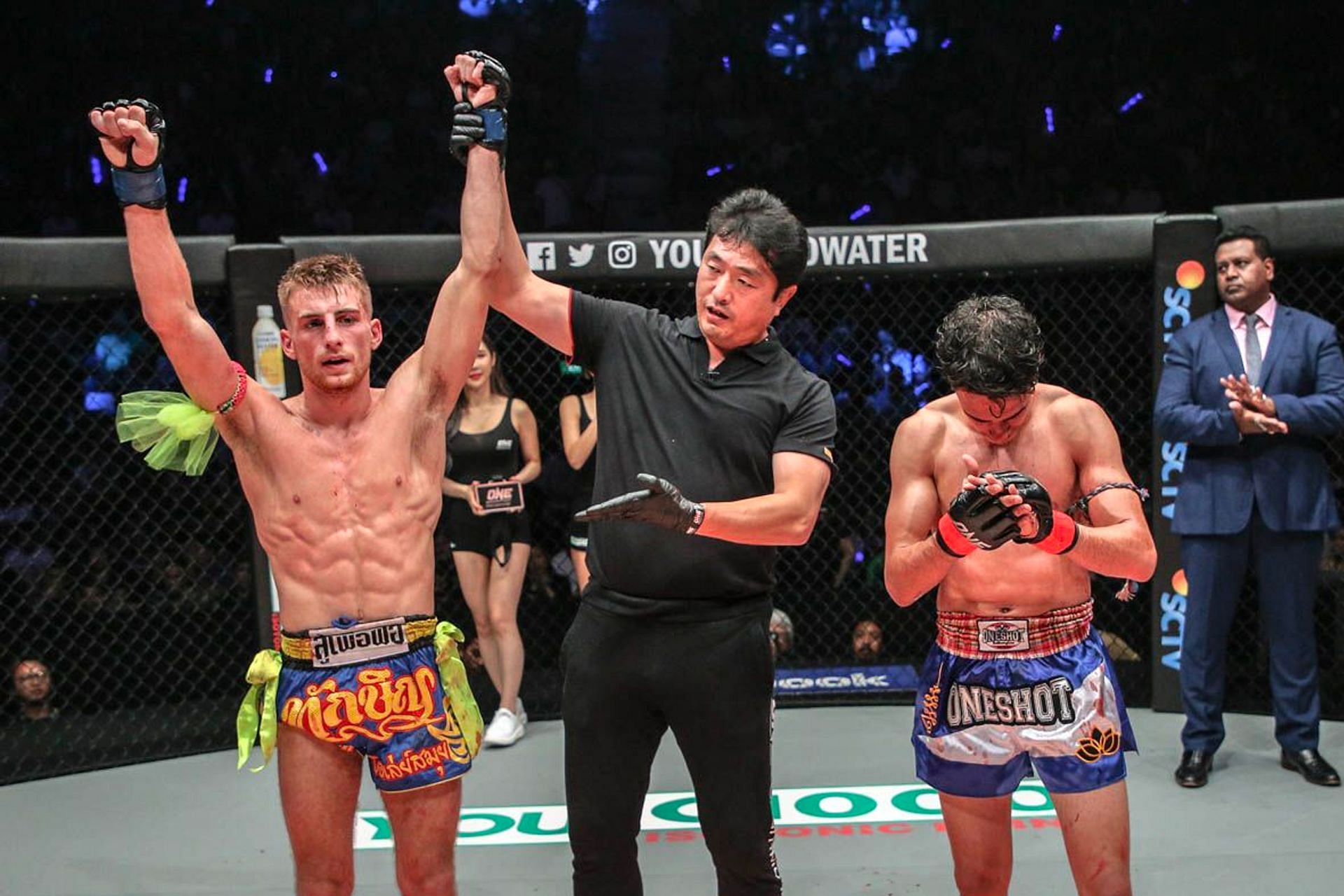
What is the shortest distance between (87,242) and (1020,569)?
3.00 meters

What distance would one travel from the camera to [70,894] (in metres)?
3.15

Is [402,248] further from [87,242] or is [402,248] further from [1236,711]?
[1236,711]

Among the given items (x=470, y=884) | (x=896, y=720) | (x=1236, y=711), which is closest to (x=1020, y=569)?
(x=470, y=884)

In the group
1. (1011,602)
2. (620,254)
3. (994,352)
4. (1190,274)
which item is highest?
(620,254)

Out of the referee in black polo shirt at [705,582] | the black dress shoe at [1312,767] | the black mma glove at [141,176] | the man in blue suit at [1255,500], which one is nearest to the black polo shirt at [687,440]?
the referee in black polo shirt at [705,582]

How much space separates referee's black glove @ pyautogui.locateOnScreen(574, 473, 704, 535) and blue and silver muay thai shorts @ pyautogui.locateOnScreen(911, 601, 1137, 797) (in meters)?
0.67

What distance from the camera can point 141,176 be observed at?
199cm

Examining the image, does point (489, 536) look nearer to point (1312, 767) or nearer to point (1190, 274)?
point (1190, 274)

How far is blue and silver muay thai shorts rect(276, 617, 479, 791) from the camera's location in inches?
86.5

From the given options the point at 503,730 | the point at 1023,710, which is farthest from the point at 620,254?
the point at 1023,710

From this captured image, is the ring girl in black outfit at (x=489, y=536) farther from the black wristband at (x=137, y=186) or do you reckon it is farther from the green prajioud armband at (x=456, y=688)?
the black wristband at (x=137, y=186)

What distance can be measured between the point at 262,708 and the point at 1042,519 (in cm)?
139

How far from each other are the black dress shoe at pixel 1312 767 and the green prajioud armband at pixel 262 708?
2.88 metres

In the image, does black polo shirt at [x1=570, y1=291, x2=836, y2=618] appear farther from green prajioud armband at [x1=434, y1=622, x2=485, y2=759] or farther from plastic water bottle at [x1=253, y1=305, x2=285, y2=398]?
plastic water bottle at [x1=253, y1=305, x2=285, y2=398]
